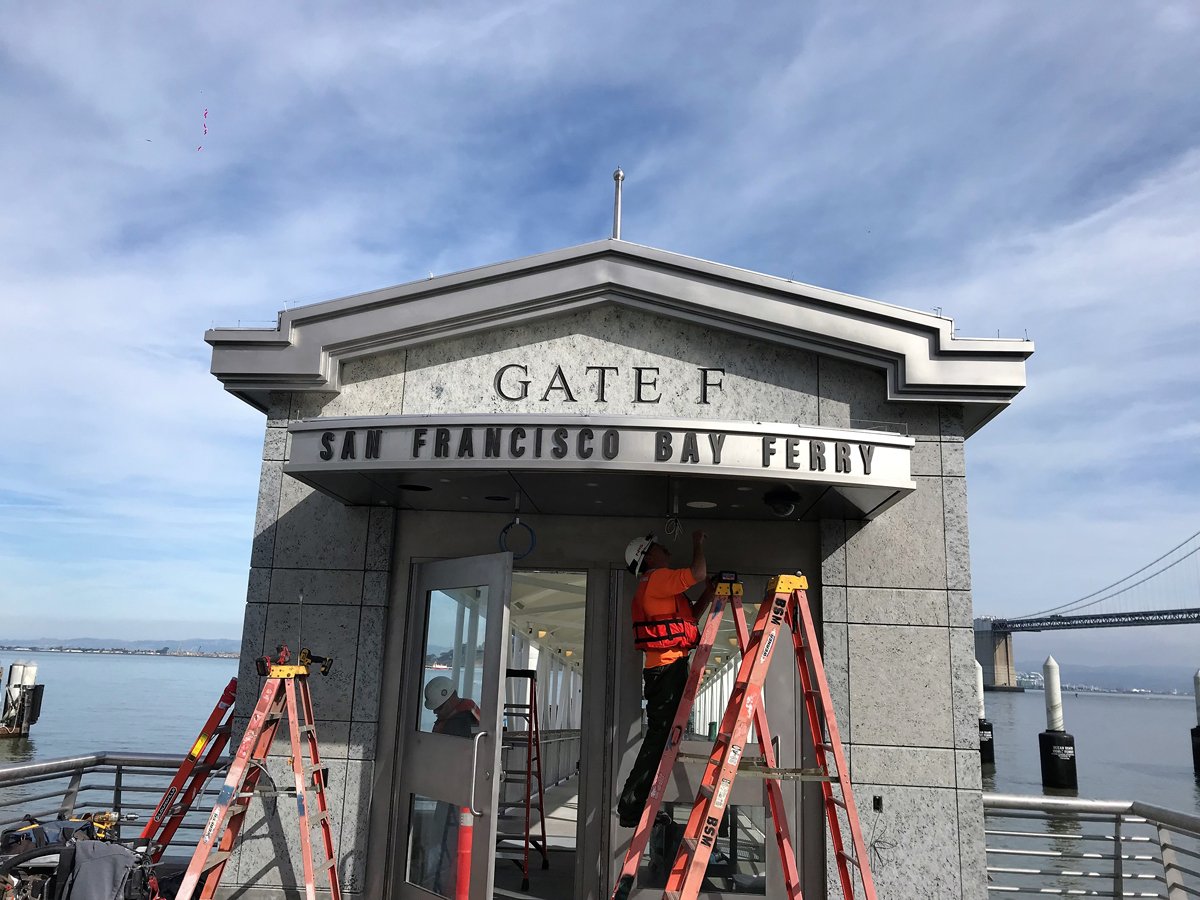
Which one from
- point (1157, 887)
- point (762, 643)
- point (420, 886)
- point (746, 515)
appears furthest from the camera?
point (1157, 887)

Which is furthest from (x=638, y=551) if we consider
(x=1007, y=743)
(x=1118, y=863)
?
(x=1007, y=743)

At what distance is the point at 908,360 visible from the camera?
611 cm

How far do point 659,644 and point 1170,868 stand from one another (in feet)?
12.8

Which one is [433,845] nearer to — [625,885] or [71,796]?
[625,885]

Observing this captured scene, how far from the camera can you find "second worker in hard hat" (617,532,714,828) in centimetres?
546

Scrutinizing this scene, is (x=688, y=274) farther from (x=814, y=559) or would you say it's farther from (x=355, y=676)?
(x=355, y=676)

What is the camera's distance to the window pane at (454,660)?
5680 mm

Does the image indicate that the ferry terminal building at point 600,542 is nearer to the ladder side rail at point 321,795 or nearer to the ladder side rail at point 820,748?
the ladder side rail at point 321,795

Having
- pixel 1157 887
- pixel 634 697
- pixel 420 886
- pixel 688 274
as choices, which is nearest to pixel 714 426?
pixel 688 274

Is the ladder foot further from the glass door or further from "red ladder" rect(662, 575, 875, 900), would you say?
the glass door

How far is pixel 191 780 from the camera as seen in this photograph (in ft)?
20.5

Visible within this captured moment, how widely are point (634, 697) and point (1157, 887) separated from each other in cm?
1302

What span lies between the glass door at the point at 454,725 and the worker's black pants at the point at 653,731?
89cm

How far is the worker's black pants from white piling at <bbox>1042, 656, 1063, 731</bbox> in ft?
69.4
